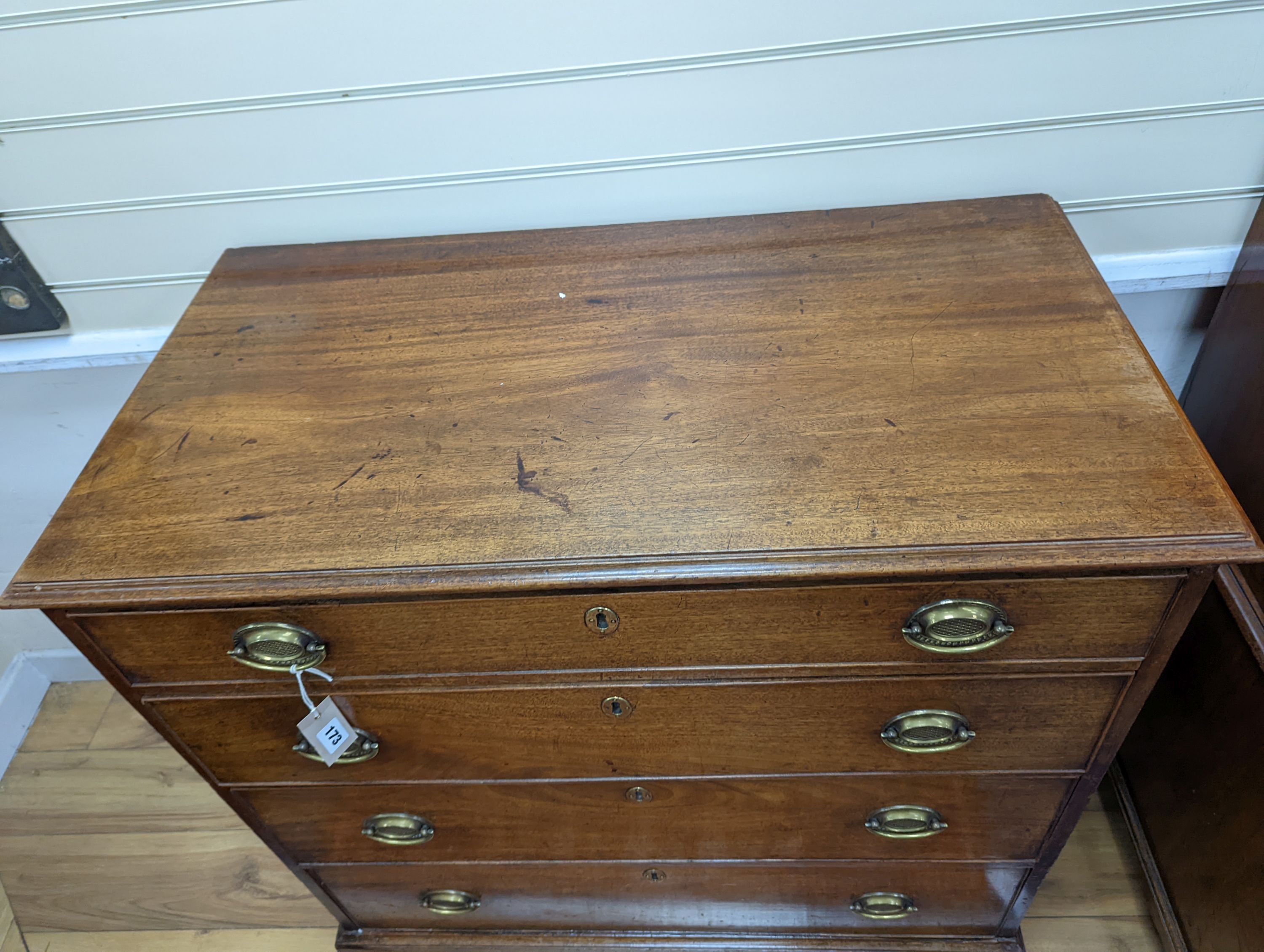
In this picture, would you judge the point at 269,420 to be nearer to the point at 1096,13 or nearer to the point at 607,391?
the point at 607,391

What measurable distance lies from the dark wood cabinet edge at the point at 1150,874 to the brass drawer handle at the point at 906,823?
503 mm

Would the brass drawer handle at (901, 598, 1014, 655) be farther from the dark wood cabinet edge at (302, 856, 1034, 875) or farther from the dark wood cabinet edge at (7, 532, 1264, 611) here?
the dark wood cabinet edge at (302, 856, 1034, 875)

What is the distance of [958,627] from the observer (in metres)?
0.73

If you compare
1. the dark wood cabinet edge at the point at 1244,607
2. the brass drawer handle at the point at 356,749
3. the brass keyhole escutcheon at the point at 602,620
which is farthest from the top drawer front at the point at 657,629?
the dark wood cabinet edge at the point at 1244,607

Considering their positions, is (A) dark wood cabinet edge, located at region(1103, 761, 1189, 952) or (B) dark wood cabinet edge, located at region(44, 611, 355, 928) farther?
(A) dark wood cabinet edge, located at region(1103, 761, 1189, 952)

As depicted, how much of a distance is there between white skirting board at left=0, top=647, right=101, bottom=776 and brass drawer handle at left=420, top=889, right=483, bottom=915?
973 millimetres

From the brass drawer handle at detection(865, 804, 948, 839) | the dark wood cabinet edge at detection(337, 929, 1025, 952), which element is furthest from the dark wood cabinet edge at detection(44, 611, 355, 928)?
the brass drawer handle at detection(865, 804, 948, 839)

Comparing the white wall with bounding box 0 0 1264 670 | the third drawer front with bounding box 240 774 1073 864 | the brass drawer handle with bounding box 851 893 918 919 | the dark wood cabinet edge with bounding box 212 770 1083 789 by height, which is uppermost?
the white wall with bounding box 0 0 1264 670

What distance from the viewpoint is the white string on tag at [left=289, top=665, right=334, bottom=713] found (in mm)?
787

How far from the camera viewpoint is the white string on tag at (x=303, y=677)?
31.0 inches

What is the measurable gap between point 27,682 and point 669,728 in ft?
5.10

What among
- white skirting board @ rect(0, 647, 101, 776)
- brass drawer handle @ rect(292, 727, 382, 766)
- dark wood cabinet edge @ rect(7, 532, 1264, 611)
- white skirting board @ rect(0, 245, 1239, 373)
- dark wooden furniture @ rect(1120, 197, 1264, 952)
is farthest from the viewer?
white skirting board @ rect(0, 647, 101, 776)

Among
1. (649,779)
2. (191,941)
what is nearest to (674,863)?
(649,779)

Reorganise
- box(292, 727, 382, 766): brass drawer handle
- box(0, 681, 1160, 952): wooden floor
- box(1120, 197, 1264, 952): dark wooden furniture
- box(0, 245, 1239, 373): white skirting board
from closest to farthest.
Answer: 1. box(292, 727, 382, 766): brass drawer handle
2. box(1120, 197, 1264, 952): dark wooden furniture
3. box(0, 245, 1239, 373): white skirting board
4. box(0, 681, 1160, 952): wooden floor
